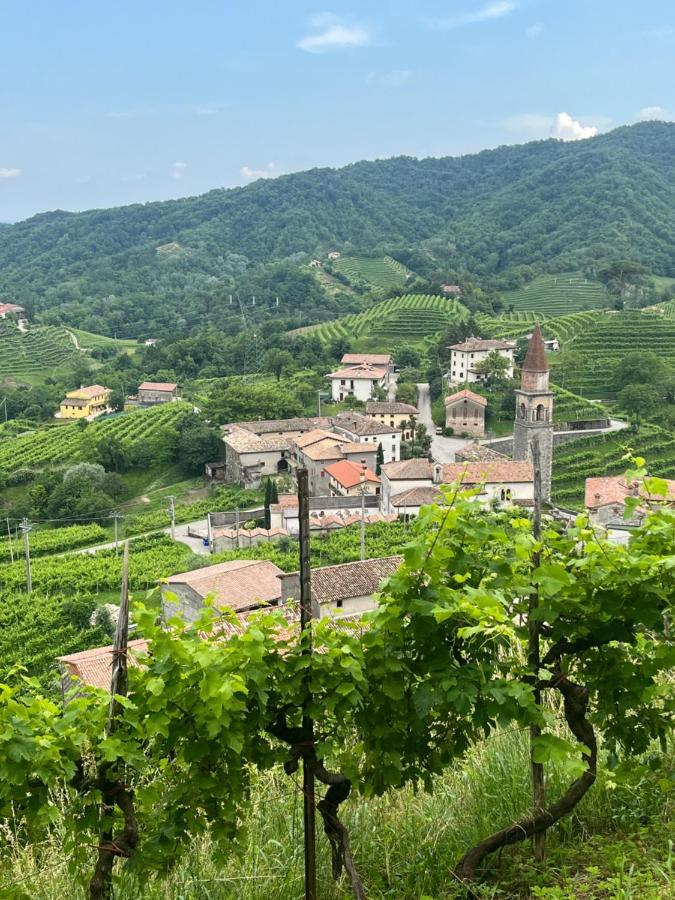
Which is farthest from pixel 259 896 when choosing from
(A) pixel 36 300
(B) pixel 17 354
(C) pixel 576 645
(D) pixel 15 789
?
(A) pixel 36 300

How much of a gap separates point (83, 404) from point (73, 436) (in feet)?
35.3

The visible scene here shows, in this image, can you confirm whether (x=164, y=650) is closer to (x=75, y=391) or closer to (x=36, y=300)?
(x=75, y=391)

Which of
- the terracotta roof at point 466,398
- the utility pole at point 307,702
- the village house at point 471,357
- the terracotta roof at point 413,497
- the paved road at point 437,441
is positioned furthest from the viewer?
the village house at point 471,357

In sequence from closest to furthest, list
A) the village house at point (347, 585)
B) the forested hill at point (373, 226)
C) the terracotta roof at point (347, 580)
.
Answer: the village house at point (347, 585)
the terracotta roof at point (347, 580)
the forested hill at point (373, 226)

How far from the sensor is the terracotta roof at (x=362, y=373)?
5533 centimetres

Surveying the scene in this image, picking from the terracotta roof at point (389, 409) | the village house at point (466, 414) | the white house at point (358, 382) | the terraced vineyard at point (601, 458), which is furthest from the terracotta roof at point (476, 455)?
the white house at point (358, 382)

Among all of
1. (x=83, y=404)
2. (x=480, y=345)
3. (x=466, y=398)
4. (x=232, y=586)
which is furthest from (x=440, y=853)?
(x=83, y=404)

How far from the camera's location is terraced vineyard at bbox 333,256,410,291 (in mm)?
110688

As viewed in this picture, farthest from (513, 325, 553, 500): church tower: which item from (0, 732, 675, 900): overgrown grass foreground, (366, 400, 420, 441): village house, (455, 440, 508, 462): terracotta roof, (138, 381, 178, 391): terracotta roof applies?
(138, 381, 178, 391): terracotta roof

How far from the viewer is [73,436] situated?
5194cm

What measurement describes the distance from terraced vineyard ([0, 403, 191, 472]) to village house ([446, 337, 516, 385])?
1984 centimetres

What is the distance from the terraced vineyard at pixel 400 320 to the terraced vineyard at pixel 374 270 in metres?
22.7

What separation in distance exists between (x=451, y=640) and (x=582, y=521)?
0.94 meters

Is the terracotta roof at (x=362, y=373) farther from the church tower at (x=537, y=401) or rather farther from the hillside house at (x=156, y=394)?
the church tower at (x=537, y=401)
